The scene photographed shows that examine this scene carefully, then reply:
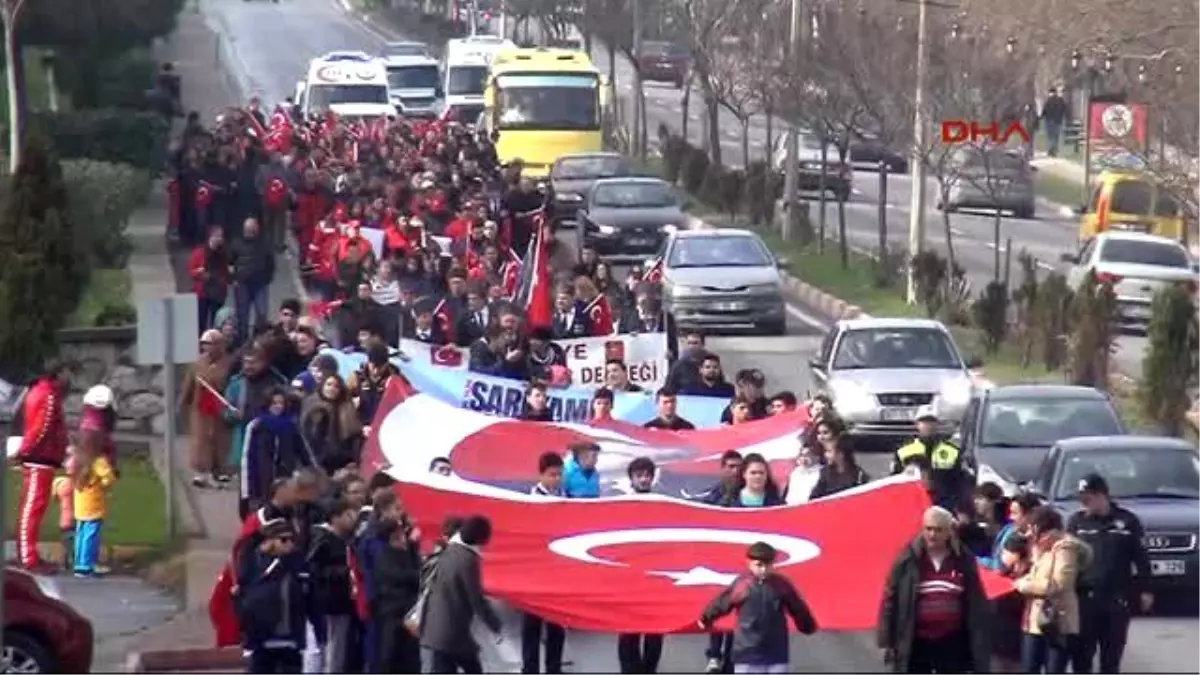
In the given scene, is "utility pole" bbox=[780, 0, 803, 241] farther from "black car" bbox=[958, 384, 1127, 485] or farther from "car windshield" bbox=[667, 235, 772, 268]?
"black car" bbox=[958, 384, 1127, 485]

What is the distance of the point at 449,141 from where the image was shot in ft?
159

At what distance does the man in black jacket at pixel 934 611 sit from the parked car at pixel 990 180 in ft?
96.4

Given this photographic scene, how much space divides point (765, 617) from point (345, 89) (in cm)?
5405

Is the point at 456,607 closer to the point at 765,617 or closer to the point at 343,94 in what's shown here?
the point at 765,617

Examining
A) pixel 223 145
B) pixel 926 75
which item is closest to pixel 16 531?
pixel 223 145

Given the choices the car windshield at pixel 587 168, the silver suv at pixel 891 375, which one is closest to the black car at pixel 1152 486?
the silver suv at pixel 891 375

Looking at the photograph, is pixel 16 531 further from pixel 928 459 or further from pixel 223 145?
pixel 223 145

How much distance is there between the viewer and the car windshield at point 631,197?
159ft

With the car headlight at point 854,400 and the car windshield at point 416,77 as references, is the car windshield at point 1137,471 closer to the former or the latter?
the car headlight at point 854,400

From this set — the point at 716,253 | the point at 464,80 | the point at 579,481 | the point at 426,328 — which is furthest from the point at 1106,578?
the point at 464,80

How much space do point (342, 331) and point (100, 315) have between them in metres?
5.01

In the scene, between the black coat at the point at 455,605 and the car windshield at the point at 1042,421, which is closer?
the black coat at the point at 455,605

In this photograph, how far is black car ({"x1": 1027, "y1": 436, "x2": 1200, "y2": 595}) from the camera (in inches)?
872

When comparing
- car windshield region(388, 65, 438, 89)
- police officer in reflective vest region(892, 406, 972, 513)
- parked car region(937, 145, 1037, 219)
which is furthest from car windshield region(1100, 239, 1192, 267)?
car windshield region(388, 65, 438, 89)
